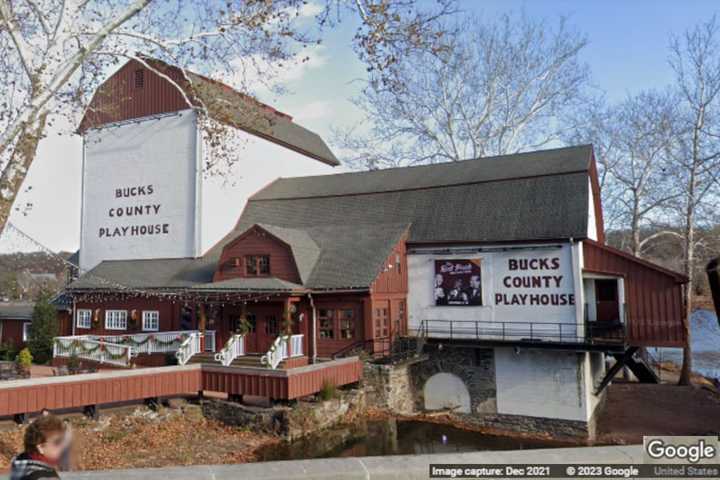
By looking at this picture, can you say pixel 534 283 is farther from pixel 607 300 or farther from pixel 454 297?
pixel 454 297

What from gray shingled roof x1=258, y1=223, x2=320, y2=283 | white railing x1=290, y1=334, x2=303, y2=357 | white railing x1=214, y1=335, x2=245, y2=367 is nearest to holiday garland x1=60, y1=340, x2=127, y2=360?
white railing x1=214, y1=335, x2=245, y2=367

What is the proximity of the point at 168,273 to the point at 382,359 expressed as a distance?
35.8 feet

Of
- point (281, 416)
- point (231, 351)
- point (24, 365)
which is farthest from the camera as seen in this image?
point (24, 365)

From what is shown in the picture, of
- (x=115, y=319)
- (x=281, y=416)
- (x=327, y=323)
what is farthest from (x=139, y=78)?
(x=281, y=416)

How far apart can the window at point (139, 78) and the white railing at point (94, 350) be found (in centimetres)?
1252

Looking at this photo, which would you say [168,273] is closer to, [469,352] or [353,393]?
[353,393]

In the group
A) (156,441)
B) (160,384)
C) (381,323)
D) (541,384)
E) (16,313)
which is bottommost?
(156,441)

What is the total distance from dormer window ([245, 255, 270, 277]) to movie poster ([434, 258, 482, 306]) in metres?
6.68

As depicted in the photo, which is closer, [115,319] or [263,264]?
[263,264]

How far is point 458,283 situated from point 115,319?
15653 millimetres

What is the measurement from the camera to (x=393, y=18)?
9.28m

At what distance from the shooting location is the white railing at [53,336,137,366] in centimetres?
1978

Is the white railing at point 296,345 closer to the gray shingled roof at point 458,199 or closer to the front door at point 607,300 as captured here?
the gray shingled roof at point 458,199

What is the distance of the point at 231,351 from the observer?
1811cm
